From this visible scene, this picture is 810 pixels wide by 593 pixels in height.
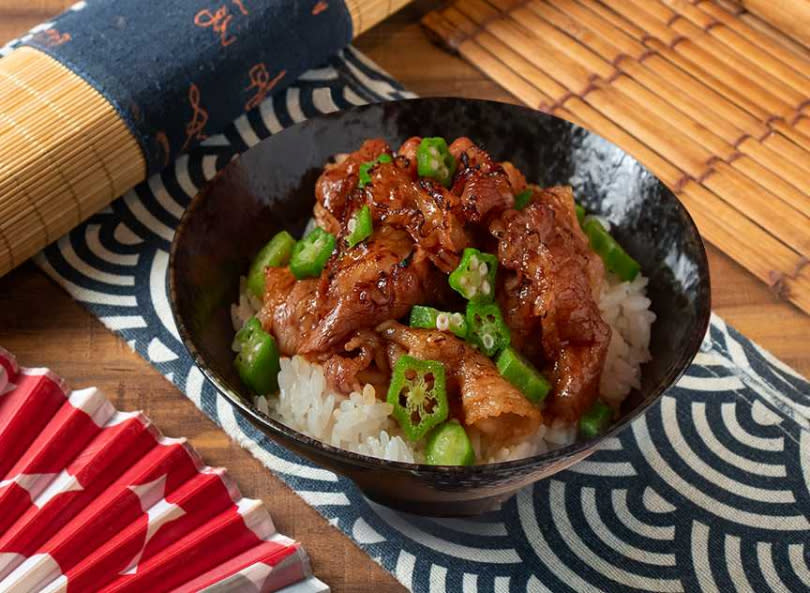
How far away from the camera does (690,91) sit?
3.36 metres

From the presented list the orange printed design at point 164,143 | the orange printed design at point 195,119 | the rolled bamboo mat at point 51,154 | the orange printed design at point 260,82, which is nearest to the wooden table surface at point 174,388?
the rolled bamboo mat at point 51,154

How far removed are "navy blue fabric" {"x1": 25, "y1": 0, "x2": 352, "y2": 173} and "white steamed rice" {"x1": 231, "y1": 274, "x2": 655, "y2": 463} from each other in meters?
0.78

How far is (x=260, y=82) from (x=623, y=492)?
1596 millimetres

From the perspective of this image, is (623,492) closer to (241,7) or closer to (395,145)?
(395,145)

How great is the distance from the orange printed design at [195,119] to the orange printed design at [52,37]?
37cm

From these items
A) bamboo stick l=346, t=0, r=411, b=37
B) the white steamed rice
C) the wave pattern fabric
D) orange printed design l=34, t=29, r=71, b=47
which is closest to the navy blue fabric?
orange printed design l=34, t=29, r=71, b=47

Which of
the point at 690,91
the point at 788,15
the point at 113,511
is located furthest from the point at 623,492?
the point at 788,15

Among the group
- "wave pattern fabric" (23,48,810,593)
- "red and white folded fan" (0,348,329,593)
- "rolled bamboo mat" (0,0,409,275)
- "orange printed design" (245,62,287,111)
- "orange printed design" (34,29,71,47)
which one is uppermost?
"orange printed design" (34,29,71,47)

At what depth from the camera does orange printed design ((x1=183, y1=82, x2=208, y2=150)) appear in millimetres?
3004

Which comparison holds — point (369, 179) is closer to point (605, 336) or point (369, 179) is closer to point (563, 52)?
point (605, 336)

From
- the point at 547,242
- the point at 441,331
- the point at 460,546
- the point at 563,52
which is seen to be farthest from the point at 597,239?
the point at 563,52

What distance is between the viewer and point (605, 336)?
7.46 feet

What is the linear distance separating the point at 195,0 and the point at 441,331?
4.83 feet

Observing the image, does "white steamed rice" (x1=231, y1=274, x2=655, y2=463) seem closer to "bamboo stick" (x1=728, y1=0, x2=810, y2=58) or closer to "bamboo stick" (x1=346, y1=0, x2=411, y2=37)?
"bamboo stick" (x1=346, y1=0, x2=411, y2=37)
